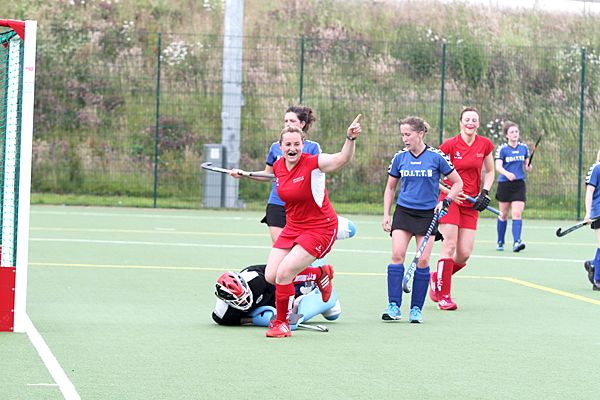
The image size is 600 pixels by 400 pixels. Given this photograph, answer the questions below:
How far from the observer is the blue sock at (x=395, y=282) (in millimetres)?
7070

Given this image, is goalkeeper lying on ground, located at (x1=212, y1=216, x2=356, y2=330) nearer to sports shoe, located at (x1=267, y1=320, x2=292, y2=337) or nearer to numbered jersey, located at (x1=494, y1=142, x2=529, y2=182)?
sports shoe, located at (x1=267, y1=320, x2=292, y2=337)

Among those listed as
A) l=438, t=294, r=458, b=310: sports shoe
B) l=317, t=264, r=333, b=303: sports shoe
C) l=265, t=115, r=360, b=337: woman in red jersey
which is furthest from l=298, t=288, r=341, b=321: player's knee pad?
l=438, t=294, r=458, b=310: sports shoe

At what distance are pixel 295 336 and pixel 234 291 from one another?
0.60 meters

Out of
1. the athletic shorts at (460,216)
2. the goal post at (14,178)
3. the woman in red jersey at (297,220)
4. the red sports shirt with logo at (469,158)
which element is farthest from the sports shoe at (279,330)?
the red sports shirt with logo at (469,158)

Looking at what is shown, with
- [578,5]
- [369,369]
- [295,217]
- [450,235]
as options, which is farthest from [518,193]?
[578,5]

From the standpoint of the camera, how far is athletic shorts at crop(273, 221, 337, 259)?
6223 mm

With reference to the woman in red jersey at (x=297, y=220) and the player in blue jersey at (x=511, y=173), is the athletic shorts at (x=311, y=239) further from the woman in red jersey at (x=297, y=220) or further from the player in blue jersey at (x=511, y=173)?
the player in blue jersey at (x=511, y=173)

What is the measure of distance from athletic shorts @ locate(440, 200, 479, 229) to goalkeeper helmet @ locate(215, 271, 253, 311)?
2.49 metres

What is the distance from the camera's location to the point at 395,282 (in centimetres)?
709

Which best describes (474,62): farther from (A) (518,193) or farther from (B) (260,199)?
(A) (518,193)

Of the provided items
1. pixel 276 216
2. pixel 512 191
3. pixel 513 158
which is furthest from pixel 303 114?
pixel 513 158

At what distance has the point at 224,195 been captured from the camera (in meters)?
19.0

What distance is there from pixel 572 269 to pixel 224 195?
32.3 feet

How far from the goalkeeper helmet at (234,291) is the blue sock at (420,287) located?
148 cm
